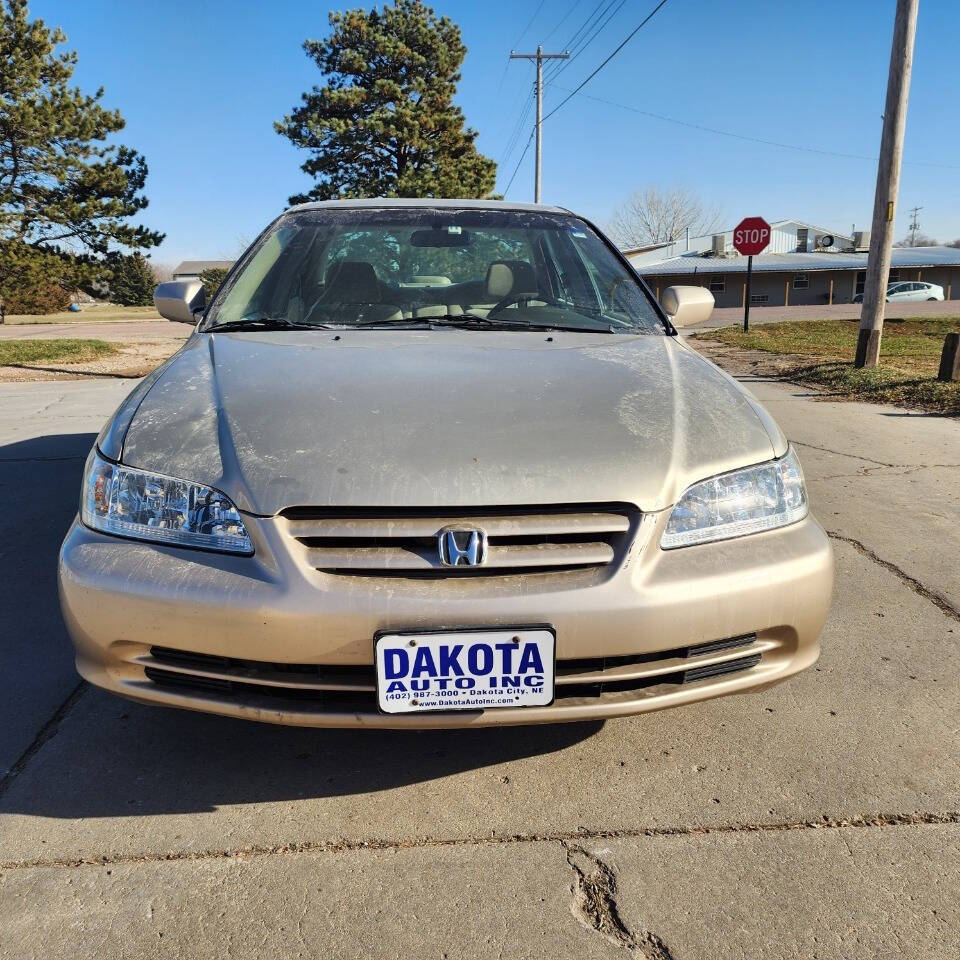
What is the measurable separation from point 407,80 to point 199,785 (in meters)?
30.1

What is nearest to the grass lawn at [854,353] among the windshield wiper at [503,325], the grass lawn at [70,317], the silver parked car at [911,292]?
the windshield wiper at [503,325]

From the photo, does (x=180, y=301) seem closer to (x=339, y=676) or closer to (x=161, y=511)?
(x=161, y=511)

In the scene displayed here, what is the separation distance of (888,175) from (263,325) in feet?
28.8

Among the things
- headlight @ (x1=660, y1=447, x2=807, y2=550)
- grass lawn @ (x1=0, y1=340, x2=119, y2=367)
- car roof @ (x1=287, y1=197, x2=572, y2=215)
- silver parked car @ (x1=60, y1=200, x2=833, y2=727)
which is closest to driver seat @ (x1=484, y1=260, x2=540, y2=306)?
car roof @ (x1=287, y1=197, x2=572, y2=215)

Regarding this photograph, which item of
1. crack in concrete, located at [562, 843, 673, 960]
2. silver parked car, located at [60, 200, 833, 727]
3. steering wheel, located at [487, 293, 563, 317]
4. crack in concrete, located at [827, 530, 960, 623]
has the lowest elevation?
crack in concrete, located at [827, 530, 960, 623]

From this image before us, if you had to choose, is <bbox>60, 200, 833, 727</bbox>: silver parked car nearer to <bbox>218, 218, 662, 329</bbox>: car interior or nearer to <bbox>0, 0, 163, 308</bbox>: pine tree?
<bbox>218, 218, 662, 329</bbox>: car interior

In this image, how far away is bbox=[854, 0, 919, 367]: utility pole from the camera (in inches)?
347

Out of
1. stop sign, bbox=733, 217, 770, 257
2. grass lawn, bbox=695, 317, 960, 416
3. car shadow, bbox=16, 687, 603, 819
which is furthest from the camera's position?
stop sign, bbox=733, 217, 770, 257

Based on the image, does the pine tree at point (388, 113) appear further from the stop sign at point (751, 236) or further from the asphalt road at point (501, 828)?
the asphalt road at point (501, 828)

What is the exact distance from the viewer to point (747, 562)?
190 centimetres

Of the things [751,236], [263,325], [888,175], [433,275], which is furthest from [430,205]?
[751,236]

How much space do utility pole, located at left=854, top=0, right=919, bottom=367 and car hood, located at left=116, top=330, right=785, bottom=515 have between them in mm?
7913

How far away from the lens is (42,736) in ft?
7.57

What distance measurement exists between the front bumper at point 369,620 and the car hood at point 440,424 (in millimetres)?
170
